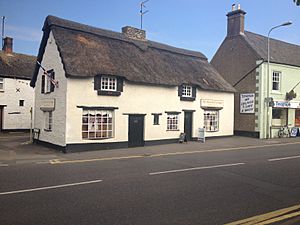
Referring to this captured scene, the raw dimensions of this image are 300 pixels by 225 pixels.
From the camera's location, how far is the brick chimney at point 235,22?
2858 cm

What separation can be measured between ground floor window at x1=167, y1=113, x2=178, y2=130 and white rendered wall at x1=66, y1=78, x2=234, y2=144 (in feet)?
1.14

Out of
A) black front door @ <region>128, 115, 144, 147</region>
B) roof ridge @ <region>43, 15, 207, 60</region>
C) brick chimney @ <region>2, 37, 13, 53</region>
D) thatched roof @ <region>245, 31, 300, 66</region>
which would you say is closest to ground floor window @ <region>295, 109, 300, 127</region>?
thatched roof @ <region>245, 31, 300, 66</region>

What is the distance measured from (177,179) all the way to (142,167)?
2.56 meters

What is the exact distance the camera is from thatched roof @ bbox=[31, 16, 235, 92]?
17.4m

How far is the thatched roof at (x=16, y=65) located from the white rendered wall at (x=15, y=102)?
600 millimetres

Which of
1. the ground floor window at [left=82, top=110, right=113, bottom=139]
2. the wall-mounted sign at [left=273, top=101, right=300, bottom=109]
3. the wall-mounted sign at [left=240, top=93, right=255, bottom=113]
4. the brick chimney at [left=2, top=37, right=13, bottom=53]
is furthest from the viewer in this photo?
the brick chimney at [left=2, top=37, right=13, bottom=53]

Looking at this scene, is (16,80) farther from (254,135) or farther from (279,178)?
(279,178)

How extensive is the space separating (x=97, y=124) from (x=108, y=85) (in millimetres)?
2602

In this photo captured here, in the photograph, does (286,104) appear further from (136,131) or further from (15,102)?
(15,102)

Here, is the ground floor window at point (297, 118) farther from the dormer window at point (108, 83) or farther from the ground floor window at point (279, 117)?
the dormer window at point (108, 83)

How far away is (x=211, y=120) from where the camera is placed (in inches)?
955

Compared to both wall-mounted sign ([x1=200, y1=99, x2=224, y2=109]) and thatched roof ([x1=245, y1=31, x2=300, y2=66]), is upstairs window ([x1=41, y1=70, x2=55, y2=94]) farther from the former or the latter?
thatched roof ([x1=245, y1=31, x2=300, y2=66])

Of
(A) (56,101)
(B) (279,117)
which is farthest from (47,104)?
(B) (279,117)

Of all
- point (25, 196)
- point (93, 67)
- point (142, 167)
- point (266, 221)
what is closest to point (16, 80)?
point (93, 67)
